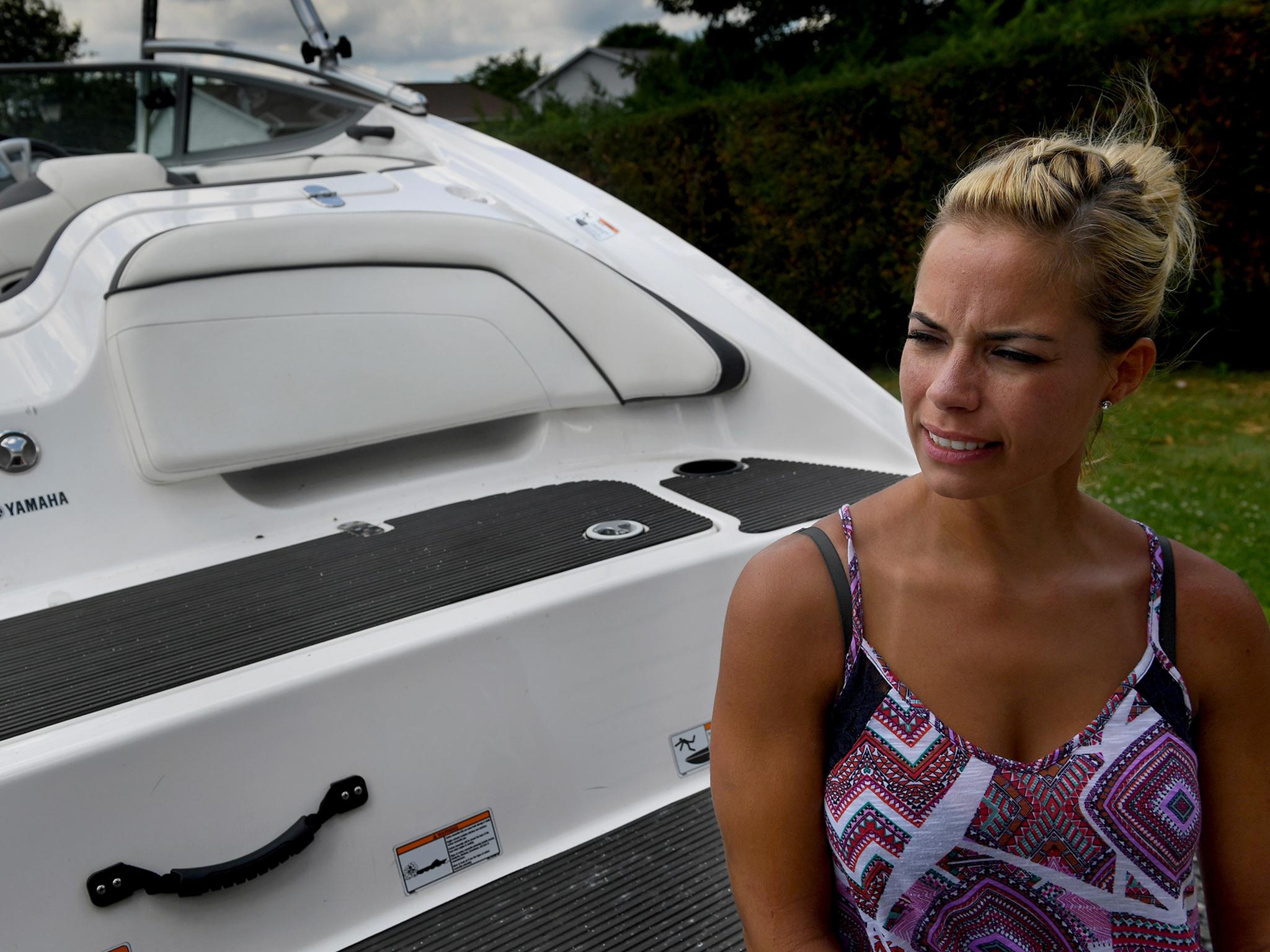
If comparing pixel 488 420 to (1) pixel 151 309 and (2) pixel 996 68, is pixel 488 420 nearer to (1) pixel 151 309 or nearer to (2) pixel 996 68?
(1) pixel 151 309

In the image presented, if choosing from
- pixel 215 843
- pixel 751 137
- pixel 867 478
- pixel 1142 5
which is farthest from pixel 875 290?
Answer: pixel 215 843

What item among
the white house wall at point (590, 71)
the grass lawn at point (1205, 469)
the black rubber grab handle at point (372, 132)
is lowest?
the grass lawn at point (1205, 469)

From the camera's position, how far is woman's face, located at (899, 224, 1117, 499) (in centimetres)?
117

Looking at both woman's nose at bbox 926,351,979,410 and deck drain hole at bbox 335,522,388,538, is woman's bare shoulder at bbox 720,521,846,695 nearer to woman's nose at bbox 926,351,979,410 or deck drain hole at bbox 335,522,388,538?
woman's nose at bbox 926,351,979,410

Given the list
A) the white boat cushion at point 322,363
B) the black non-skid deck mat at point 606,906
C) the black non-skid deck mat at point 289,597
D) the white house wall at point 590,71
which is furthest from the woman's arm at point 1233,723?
the white house wall at point 590,71

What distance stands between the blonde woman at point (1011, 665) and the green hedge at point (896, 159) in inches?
160

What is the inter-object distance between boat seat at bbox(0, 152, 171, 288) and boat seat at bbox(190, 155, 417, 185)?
47cm

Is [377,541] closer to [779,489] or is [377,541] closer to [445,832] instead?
[445,832]

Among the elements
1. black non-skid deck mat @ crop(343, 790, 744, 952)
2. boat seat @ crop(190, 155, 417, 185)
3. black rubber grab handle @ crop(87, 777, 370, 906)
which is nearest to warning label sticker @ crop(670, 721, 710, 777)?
black non-skid deck mat @ crop(343, 790, 744, 952)

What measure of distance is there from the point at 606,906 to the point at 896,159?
680 centimetres

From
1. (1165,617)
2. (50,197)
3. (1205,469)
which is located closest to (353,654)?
(1165,617)

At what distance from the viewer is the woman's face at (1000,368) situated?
117cm

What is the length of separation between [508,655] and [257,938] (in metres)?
0.56

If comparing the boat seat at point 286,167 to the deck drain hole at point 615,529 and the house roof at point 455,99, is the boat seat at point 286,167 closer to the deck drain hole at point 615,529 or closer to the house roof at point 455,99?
the deck drain hole at point 615,529
